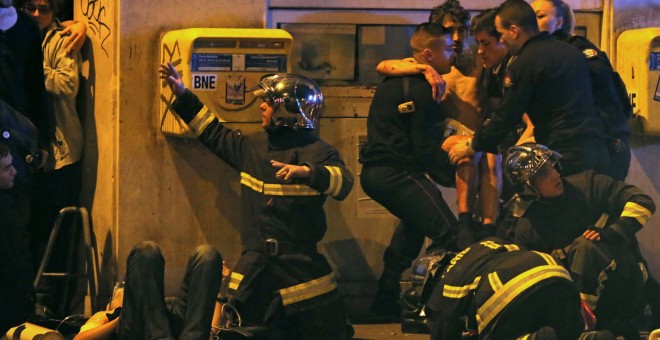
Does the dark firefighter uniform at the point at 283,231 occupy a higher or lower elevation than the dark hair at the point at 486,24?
lower

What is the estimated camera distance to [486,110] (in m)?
9.09

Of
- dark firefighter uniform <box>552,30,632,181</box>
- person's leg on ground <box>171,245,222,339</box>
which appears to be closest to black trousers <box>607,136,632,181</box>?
dark firefighter uniform <box>552,30,632,181</box>

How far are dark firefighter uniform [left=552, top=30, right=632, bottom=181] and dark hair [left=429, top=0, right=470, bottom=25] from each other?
0.73m

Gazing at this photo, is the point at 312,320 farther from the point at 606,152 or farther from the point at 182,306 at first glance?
the point at 606,152

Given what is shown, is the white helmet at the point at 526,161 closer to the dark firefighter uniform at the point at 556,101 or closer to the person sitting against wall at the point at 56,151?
the dark firefighter uniform at the point at 556,101

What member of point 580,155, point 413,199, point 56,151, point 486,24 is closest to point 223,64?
point 56,151

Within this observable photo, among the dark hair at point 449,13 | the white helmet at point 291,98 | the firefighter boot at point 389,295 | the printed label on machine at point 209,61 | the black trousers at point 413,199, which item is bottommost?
the firefighter boot at point 389,295

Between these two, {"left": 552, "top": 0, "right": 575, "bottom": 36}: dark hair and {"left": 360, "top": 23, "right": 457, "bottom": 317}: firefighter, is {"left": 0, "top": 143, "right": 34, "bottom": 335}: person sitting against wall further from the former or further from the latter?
{"left": 552, "top": 0, "right": 575, "bottom": 36}: dark hair

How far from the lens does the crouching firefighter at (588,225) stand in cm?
789

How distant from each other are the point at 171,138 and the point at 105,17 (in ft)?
2.85

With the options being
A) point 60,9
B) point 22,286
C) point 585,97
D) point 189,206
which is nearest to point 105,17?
point 60,9

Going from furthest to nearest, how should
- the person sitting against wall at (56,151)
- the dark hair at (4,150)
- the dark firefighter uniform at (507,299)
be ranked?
the person sitting against wall at (56,151) → the dark hair at (4,150) → the dark firefighter uniform at (507,299)

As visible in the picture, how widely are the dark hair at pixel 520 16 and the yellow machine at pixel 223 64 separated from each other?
1322mm

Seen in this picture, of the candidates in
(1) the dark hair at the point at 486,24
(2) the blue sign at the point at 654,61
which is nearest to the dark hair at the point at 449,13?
(1) the dark hair at the point at 486,24
